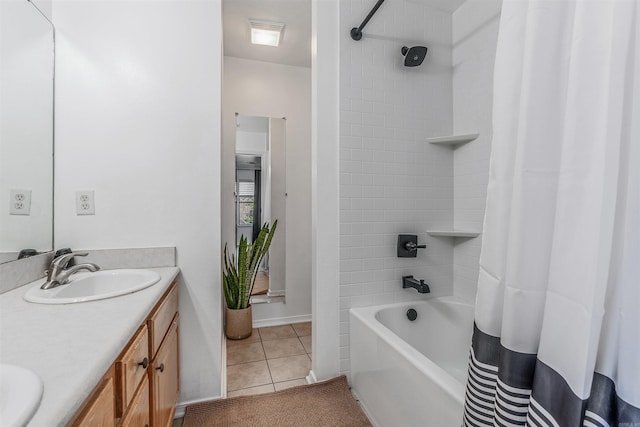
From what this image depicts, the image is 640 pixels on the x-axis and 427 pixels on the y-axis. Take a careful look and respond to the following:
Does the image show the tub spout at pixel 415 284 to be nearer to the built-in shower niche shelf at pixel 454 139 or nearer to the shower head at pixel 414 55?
the built-in shower niche shelf at pixel 454 139

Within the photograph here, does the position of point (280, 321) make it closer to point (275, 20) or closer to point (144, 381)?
point (144, 381)

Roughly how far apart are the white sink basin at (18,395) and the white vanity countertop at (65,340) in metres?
0.01

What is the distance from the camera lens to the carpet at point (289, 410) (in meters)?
1.53

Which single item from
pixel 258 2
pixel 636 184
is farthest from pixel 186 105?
pixel 636 184

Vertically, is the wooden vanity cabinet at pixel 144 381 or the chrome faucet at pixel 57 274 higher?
the chrome faucet at pixel 57 274

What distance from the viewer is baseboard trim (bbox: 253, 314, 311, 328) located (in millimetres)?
2855

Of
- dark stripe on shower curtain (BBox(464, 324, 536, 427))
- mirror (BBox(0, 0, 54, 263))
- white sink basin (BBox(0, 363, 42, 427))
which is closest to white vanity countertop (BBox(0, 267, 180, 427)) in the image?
white sink basin (BBox(0, 363, 42, 427))

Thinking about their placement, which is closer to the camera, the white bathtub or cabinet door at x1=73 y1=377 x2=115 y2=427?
cabinet door at x1=73 y1=377 x2=115 y2=427

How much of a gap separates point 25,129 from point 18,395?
1329mm

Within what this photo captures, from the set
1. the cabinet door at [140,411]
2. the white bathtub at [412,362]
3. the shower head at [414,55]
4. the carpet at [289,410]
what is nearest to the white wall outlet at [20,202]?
the cabinet door at [140,411]

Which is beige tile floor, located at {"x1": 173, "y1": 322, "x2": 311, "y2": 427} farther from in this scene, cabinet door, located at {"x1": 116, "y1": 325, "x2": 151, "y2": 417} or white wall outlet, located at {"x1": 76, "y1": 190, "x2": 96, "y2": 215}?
white wall outlet, located at {"x1": 76, "y1": 190, "x2": 96, "y2": 215}

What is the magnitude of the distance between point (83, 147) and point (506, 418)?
6.67ft

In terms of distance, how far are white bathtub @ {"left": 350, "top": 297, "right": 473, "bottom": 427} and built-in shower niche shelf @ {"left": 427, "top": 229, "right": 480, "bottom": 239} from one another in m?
0.45

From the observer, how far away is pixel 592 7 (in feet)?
1.75
